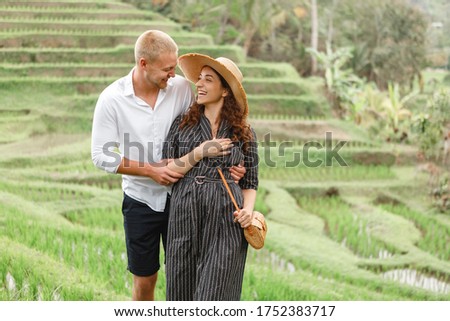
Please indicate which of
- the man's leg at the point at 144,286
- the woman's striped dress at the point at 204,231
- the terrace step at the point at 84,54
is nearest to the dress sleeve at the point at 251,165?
the woman's striped dress at the point at 204,231

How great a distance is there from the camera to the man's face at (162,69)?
2387 millimetres

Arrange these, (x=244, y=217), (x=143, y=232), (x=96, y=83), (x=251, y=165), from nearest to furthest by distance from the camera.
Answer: (x=244, y=217) → (x=251, y=165) → (x=143, y=232) → (x=96, y=83)

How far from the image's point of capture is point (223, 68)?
2.32 metres

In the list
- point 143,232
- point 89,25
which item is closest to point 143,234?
point 143,232

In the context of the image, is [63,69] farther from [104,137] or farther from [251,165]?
[251,165]

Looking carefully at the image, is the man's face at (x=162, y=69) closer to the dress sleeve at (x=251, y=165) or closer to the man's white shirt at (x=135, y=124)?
the man's white shirt at (x=135, y=124)

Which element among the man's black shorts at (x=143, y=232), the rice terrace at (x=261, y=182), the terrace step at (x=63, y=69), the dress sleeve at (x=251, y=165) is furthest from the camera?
the terrace step at (x=63, y=69)

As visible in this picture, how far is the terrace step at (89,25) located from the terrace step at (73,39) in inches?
1.6

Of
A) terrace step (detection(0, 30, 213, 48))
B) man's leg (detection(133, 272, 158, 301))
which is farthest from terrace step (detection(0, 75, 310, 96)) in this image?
man's leg (detection(133, 272, 158, 301))

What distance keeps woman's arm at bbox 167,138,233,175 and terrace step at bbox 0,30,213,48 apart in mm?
Answer: 3132

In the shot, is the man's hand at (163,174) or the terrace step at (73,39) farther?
the terrace step at (73,39)

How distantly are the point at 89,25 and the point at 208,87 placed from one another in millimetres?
3334

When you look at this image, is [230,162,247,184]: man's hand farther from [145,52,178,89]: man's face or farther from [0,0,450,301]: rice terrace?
[0,0,450,301]: rice terrace

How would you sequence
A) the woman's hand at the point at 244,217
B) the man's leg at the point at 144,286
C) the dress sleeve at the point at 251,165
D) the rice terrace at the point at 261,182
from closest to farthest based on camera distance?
the woman's hand at the point at 244,217 → the dress sleeve at the point at 251,165 → the man's leg at the point at 144,286 → the rice terrace at the point at 261,182
